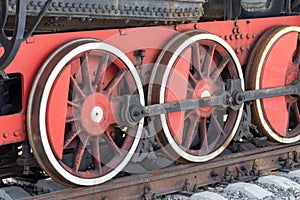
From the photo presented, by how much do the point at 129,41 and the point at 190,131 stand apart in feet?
3.23

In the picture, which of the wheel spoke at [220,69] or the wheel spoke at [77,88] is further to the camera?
the wheel spoke at [220,69]

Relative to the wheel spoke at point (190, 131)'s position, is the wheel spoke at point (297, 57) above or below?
above

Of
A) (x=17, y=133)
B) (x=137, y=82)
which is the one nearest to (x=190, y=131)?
(x=137, y=82)

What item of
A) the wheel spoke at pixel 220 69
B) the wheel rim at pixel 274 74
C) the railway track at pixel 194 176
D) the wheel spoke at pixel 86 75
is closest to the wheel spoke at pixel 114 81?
the wheel spoke at pixel 86 75

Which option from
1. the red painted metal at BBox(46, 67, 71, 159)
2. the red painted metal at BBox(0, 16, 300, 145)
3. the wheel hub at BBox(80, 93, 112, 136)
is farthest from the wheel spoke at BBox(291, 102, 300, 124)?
the red painted metal at BBox(46, 67, 71, 159)

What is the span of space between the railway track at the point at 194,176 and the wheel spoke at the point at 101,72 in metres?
0.74

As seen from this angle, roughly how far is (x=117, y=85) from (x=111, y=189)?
33.7 inches

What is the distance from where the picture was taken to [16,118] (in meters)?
4.71

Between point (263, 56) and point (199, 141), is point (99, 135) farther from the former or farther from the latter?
point (263, 56)

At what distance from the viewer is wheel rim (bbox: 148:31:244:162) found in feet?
18.0

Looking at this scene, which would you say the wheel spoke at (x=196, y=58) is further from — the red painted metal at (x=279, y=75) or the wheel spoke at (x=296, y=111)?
the wheel spoke at (x=296, y=111)

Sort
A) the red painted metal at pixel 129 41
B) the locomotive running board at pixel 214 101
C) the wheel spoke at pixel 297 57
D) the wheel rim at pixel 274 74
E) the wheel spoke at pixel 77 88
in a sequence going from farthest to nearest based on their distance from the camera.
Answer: the wheel spoke at pixel 297 57
the wheel rim at pixel 274 74
the locomotive running board at pixel 214 101
the wheel spoke at pixel 77 88
the red painted metal at pixel 129 41

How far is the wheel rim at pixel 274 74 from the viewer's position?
615cm

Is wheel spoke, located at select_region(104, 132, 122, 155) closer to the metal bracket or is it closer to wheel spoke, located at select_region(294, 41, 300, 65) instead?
the metal bracket
